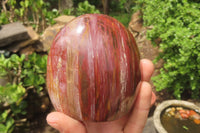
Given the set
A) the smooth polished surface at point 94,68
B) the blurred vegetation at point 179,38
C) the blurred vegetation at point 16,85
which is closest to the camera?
the smooth polished surface at point 94,68

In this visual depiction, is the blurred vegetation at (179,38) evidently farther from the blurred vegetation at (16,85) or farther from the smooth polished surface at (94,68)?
the blurred vegetation at (16,85)

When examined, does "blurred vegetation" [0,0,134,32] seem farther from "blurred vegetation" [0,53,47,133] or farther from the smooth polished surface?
the smooth polished surface

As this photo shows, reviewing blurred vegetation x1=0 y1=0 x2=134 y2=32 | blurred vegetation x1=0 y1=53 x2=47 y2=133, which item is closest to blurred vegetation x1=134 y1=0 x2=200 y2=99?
blurred vegetation x1=0 y1=53 x2=47 y2=133

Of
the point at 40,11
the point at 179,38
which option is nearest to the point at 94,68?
the point at 179,38

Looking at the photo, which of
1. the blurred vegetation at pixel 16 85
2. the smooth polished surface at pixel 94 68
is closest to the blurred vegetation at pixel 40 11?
the blurred vegetation at pixel 16 85

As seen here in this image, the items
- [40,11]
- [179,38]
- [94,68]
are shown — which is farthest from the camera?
[40,11]

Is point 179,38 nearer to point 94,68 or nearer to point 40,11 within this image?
point 94,68

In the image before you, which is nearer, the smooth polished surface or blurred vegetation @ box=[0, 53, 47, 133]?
the smooth polished surface
